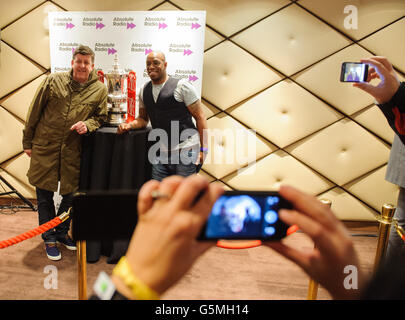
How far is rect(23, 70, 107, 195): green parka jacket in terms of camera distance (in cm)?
199

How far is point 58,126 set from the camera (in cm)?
201

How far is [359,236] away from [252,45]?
1.89 meters

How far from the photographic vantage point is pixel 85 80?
204cm

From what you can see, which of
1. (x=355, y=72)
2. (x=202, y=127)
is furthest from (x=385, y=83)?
(x=202, y=127)

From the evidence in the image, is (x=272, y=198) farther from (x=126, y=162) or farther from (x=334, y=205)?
(x=334, y=205)

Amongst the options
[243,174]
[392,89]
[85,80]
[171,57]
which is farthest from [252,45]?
[392,89]

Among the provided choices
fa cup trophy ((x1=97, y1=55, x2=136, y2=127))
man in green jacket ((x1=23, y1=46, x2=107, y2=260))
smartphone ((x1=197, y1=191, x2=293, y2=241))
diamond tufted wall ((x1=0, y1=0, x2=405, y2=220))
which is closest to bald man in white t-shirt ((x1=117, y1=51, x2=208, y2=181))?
fa cup trophy ((x1=97, y1=55, x2=136, y2=127))

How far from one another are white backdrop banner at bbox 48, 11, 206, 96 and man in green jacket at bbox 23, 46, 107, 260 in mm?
604

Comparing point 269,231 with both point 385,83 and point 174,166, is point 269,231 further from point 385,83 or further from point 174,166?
point 174,166

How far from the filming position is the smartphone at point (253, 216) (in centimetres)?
45

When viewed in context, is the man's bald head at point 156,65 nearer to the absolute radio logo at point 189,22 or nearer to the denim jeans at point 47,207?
the absolute radio logo at point 189,22

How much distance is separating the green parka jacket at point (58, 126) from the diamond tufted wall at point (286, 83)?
935 mm

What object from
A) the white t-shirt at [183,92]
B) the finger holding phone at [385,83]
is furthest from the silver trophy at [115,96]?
the finger holding phone at [385,83]

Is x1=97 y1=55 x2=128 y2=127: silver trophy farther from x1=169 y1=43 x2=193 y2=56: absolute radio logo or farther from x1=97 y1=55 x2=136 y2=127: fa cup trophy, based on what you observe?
x1=169 y1=43 x2=193 y2=56: absolute radio logo
